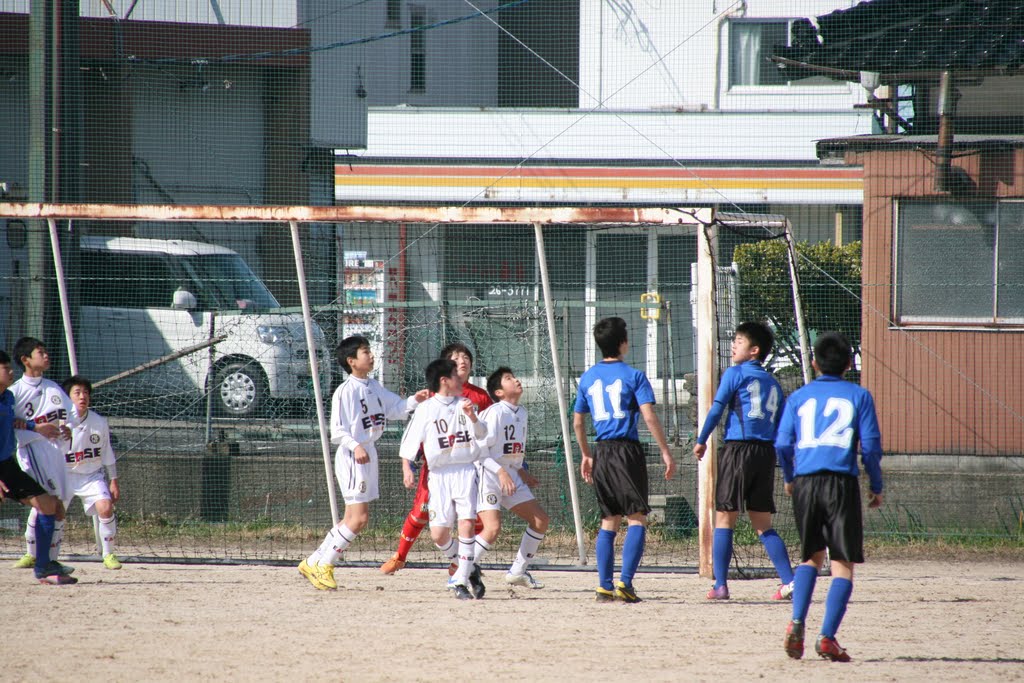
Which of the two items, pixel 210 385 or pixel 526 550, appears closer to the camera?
pixel 526 550

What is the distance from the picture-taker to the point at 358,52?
21766 mm

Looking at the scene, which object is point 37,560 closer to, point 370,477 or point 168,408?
point 370,477

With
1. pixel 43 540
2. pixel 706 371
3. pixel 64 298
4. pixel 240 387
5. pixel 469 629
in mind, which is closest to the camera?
pixel 469 629

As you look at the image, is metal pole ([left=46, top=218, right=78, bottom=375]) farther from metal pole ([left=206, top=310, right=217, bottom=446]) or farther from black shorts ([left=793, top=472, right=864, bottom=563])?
black shorts ([left=793, top=472, right=864, bottom=563])

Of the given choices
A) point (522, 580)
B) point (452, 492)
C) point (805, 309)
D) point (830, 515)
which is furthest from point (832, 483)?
point (805, 309)

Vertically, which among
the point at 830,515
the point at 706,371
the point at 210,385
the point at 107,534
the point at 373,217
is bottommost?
Answer: the point at 107,534

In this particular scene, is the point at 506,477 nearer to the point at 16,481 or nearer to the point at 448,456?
the point at 448,456

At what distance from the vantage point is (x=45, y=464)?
7781 mm

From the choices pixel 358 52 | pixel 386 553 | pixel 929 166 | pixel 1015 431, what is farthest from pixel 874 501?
pixel 358 52

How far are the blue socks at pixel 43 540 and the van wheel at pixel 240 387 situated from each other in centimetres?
340

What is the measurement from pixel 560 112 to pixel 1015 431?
431 inches

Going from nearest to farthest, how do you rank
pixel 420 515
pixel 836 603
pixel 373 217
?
pixel 836 603, pixel 420 515, pixel 373 217

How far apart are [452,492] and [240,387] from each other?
4679mm

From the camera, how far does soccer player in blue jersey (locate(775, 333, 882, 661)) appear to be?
519 centimetres
